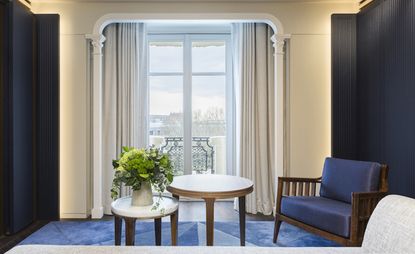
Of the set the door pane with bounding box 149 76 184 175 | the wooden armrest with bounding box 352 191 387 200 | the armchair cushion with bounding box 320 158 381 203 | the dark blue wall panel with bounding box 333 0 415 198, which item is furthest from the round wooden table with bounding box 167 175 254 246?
the door pane with bounding box 149 76 184 175

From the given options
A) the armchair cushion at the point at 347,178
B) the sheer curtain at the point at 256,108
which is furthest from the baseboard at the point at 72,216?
the armchair cushion at the point at 347,178

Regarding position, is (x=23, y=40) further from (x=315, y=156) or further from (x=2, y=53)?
(x=315, y=156)

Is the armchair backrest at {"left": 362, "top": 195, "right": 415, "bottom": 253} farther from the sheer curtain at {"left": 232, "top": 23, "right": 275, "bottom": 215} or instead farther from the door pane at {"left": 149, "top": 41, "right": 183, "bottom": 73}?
the door pane at {"left": 149, "top": 41, "right": 183, "bottom": 73}

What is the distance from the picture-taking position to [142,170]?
209cm

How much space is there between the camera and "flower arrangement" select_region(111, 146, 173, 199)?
6.89ft

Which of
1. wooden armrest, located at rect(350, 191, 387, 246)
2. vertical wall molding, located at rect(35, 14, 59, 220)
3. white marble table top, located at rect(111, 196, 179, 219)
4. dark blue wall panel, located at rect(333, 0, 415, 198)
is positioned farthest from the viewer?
vertical wall molding, located at rect(35, 14, 59, 220)

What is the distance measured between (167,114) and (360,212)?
9.88ft

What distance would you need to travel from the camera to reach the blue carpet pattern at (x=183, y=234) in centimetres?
291

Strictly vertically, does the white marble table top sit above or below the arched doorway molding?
below

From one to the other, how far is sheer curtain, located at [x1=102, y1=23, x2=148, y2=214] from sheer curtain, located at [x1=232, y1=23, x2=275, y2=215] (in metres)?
1.43

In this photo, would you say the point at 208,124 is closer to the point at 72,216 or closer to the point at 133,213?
the point at 72,216

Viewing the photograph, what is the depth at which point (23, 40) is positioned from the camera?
3.28m

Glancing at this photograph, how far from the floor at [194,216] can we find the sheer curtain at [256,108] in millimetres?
381

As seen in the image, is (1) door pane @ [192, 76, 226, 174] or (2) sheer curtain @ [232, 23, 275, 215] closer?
(2) sheer curtain @ [232, 23, 275, 215]
